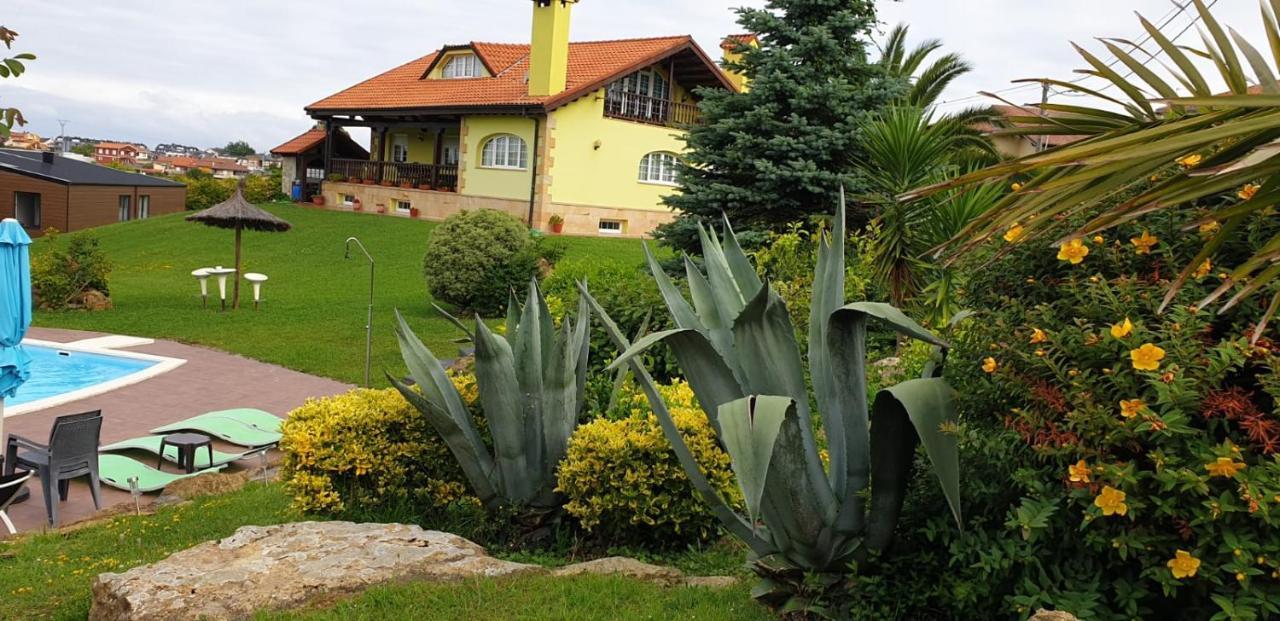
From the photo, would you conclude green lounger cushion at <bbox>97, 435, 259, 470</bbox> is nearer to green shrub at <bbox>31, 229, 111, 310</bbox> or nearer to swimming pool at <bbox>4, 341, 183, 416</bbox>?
swimming pool at <bbox>4, 341, 183, 416</bbox>

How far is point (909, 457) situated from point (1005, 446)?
1.86 ft

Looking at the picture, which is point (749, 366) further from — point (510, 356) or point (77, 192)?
point (77, 192)

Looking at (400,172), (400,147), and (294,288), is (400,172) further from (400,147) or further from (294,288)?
(294,288)

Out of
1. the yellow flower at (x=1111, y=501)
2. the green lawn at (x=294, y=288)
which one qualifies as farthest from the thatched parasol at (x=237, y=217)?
the yellow flower at (x=1111, y=501)

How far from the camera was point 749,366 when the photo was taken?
380 cm

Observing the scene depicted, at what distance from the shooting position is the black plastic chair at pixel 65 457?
819 centimetres

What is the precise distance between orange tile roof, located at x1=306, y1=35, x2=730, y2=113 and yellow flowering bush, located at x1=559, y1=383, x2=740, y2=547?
24.1m

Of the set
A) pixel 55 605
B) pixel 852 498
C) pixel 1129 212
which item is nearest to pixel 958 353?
pixel 852 498

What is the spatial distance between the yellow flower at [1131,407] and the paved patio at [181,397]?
8.75 metres

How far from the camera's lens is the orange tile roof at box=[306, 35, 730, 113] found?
1181 inches

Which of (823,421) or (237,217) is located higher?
(237,217)

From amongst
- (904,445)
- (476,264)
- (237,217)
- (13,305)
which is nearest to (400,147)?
(237,217)

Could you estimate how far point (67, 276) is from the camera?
19922 millimetres

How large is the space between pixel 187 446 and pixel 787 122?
26.5 ft
